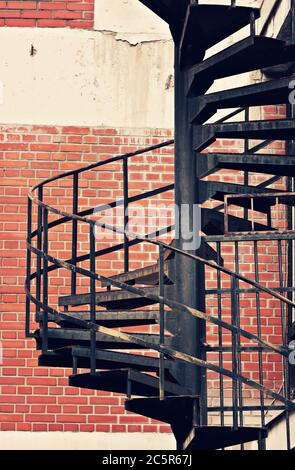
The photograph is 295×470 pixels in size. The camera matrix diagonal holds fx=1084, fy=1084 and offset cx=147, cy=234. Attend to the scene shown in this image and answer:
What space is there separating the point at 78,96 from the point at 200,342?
3.47 m

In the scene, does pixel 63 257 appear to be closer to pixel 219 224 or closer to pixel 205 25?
pixel 219 224

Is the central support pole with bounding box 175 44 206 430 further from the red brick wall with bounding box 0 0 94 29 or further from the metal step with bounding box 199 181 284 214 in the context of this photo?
the red brick wall with bounding box 0 0 94 29

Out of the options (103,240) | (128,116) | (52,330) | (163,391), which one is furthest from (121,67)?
(163,391)

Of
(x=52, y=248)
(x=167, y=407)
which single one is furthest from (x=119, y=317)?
(x=52, y=248)

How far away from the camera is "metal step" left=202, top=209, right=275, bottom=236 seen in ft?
24.8

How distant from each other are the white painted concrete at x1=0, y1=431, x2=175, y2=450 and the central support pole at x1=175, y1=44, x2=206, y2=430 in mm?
2063

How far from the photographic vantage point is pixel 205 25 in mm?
7184

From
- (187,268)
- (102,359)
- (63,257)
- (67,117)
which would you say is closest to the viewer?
(187,268)

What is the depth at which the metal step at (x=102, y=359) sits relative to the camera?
24.2 ft

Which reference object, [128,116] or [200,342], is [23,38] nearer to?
[128,116]

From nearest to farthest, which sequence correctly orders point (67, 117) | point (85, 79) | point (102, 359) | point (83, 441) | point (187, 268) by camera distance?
point (187, 268)
point (102, 359)
point (83, 441)
point (67, 117)
point (85, 79)

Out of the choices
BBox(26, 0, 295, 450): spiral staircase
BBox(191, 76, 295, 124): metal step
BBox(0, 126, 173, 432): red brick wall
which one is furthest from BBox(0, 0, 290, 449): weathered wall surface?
BBox(191, 76, 295, 124): metal step

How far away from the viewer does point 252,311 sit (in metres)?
9.46

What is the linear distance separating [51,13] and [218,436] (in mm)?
4606
